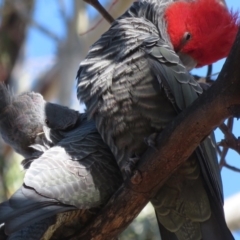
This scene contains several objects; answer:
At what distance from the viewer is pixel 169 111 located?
2.27 m

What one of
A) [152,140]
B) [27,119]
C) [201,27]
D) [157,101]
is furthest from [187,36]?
[27,119]

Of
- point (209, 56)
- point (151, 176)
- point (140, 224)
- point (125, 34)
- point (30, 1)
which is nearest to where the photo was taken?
point (151, 176)

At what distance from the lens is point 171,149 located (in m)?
2.01

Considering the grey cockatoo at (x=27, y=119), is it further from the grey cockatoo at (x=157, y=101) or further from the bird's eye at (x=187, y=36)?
the bird's eye at (x=187, y=36)

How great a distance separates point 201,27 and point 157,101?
48cm

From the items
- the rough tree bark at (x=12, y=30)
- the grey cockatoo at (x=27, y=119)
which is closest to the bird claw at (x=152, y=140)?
the grey cockatoo at (x=27, y=119)

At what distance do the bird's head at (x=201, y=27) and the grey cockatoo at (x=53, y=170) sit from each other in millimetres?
568

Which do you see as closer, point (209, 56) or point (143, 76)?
point (143, 76)

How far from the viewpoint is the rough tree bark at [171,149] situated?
73.7 inches

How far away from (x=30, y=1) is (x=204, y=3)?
3666mm

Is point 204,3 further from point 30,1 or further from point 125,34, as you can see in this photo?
point 30,1

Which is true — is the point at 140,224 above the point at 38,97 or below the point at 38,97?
below

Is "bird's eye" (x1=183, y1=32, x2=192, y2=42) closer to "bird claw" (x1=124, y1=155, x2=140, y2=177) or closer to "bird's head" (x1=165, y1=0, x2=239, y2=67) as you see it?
"bird's head" (x1=165, y1=0, x2=239, y2=67)

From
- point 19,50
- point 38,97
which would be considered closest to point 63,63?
point 19,50
